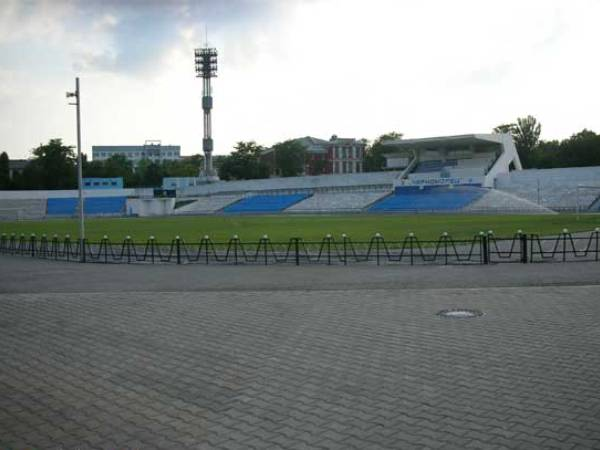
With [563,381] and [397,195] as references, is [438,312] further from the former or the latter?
[397,195]

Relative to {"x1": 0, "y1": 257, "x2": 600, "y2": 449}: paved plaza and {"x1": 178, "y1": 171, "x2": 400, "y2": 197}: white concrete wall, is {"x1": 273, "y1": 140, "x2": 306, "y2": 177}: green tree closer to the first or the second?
{"x1": 178, "y1": 171, "x2": 400, "y2": 197}: white concrete wall

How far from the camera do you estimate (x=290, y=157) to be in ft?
441

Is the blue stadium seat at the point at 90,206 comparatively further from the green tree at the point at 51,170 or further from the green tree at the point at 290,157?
the green tree at the point at 290,157

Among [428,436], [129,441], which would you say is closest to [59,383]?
[129,441]

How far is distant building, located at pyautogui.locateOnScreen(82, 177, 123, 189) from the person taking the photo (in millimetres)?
115750

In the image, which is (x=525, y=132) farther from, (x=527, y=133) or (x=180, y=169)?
(x=180, y=169)

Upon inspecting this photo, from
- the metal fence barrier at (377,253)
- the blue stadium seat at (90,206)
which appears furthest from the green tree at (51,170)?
the metal fence barrier at (377,253)

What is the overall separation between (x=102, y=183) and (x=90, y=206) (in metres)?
11.6

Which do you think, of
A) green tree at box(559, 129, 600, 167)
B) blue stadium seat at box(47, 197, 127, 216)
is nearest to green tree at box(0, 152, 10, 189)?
blue stadium seat at box(47, 197, 127, 216)

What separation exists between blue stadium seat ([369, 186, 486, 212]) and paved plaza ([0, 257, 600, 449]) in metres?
60.1

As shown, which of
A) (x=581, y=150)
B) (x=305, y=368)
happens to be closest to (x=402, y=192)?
(x=581, y=150)

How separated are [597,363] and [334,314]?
5363 mm

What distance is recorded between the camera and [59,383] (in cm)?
800

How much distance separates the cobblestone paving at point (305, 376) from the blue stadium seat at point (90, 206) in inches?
3795
